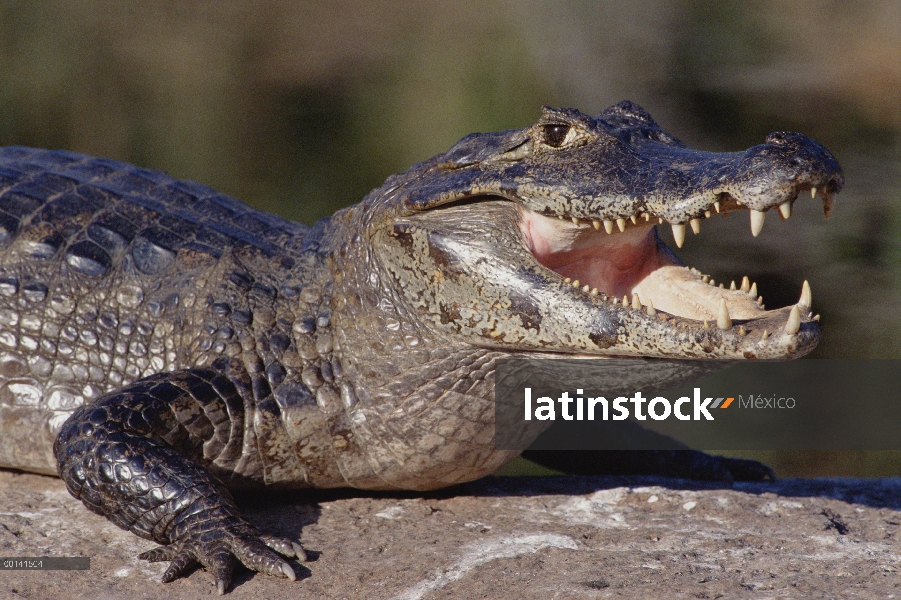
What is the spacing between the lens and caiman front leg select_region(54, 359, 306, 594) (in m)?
2.79

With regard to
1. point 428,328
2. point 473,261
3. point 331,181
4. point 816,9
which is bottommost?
point 428,328

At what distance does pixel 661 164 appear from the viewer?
114 inches

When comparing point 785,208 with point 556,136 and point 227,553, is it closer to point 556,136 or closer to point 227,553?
point 556,136

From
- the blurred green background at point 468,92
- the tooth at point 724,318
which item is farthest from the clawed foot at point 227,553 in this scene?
the blurred green background at point 468,92

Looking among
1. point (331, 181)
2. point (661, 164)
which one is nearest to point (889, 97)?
point (331, 181)

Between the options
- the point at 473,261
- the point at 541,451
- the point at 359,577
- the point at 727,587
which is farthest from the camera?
the point at 541,451

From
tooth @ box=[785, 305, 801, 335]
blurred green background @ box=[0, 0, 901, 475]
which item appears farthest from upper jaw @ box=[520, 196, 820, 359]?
blurred green background @ box=[0, 0, 901, 475]

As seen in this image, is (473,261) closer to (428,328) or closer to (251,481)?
(428,328)

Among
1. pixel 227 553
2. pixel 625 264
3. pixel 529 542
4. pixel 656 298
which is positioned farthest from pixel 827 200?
pixel 227 553

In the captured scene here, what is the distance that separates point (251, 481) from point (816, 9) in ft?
21.4

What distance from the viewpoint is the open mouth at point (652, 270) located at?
8.65ft

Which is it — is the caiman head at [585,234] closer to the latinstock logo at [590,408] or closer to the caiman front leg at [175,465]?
the latinstock logo at [590,408]

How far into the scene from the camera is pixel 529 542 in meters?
2.99

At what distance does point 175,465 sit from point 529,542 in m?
1.13
